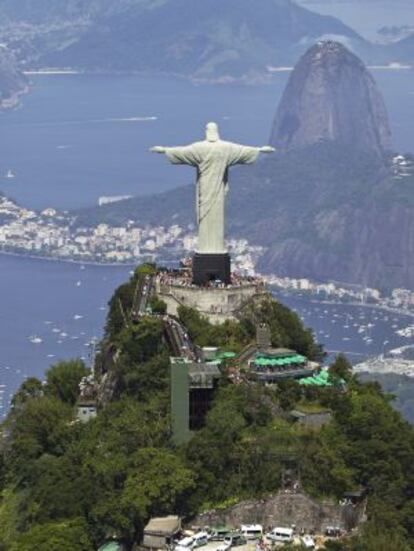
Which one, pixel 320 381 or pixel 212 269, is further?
pixel 212 269

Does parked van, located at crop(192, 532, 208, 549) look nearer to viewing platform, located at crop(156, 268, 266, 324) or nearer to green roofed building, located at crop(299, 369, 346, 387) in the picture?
green roofed building, located at crop(299, 369, 346, 387)

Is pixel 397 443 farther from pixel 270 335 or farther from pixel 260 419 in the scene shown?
pixel 270 335

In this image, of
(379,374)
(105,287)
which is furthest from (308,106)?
(379,374)

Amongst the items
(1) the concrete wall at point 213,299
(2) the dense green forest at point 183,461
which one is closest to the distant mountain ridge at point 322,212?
(1) the concrete wall at point 213,299

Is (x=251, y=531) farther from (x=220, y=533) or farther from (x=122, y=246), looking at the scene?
(x=122, y=246)

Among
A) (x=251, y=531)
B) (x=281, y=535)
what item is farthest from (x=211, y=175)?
(x=281, y=535)

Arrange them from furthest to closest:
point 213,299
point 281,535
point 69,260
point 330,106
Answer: point 330,106, point 69,260, point 213,299, point 281,535
